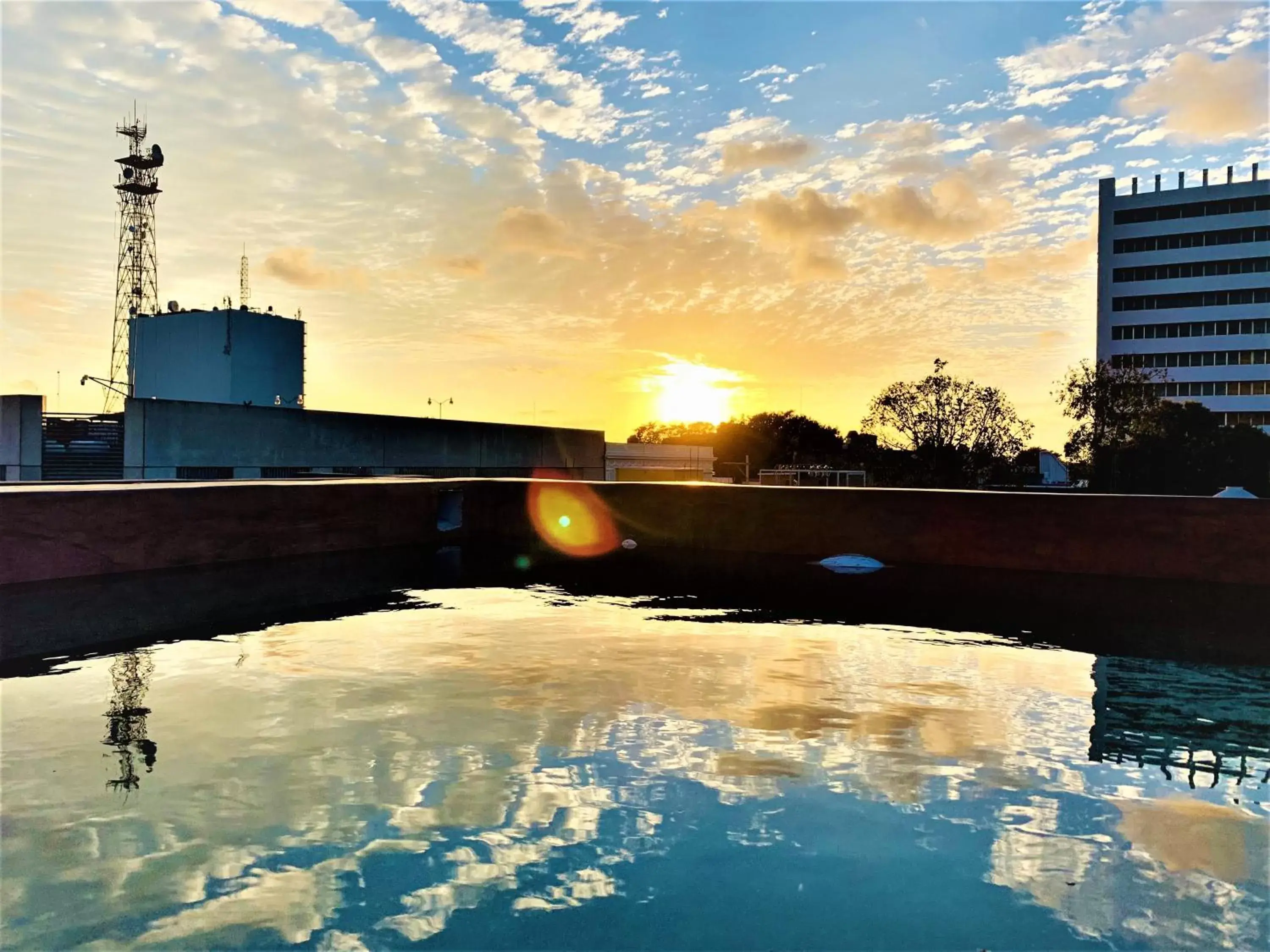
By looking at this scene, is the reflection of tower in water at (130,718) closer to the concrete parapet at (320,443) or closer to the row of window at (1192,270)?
the concrete parapet at (320,443)

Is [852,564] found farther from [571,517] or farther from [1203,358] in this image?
[1203,358]

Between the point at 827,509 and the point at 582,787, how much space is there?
16.3 meters

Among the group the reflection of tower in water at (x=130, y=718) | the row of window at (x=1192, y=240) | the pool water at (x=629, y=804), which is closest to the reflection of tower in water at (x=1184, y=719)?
the pool water at (x=629, y=804)

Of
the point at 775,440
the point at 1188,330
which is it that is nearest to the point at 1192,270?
the point at 1188,330

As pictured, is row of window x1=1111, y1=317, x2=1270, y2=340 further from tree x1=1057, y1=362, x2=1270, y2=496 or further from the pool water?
the pool water

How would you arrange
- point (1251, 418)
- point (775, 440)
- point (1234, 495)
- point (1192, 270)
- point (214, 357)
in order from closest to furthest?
point (1234, 495) → point (214, 357) → point (1251, 418) → point (1192, 270) → point (775, 440)

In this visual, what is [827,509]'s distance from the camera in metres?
21.4

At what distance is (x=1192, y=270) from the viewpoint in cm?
8862

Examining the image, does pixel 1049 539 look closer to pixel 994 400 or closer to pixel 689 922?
pixel 689 922

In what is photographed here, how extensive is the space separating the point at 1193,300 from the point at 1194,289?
102 cm

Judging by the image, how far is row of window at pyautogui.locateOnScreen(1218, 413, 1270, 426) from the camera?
3383 inches

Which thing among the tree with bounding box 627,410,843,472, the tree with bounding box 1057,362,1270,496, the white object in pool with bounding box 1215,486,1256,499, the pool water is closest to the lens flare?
the white object in pool with bounding box 1215,486,1256,499

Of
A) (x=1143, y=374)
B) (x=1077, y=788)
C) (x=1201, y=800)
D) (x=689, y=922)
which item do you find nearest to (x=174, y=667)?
(x=689, y=922)

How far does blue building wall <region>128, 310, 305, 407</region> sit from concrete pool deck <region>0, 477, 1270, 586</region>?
4746 centimetres
